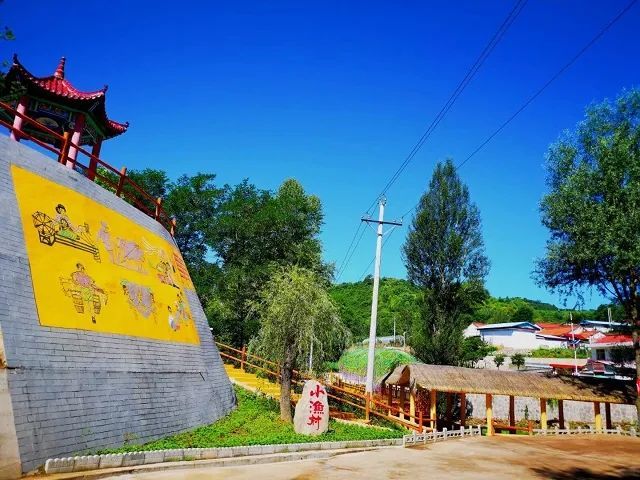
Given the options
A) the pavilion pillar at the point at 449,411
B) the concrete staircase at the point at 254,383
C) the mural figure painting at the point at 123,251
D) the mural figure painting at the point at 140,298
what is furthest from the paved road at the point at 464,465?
the concrete staircase at the point at 254,383

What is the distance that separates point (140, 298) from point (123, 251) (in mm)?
1433

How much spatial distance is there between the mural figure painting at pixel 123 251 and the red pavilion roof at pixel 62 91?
19.7 ft

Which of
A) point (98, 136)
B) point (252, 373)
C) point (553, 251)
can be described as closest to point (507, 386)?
point (553, 251)

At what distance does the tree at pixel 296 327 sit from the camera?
1488cm

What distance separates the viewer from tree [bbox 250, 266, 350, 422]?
14.9m

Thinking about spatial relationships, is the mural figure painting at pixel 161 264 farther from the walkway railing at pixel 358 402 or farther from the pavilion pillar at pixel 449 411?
the pavilion pillar at pixel 449 411

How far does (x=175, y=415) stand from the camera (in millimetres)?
10750

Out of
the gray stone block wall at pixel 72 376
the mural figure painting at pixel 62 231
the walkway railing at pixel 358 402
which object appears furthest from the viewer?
the walkway railing at pixel 358 402

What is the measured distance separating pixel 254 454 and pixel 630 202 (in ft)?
52.3

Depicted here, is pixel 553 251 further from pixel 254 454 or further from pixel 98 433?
pixel 98 433

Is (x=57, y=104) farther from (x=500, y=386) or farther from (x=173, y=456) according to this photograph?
(x=500, y=386)

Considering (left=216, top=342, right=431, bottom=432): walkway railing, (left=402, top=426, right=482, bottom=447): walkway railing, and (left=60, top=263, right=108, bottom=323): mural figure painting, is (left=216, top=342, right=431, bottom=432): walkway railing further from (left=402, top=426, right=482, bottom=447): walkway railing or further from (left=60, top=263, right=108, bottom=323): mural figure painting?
(left=60, top=263, right=108, bottom=323): mural figure painting

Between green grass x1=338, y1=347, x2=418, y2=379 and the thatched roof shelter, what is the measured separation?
6701mm

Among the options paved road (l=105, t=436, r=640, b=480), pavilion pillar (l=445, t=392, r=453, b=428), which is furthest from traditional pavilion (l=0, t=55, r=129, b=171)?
pavilion pillar (l=445, t=392, r=453, b=428)
